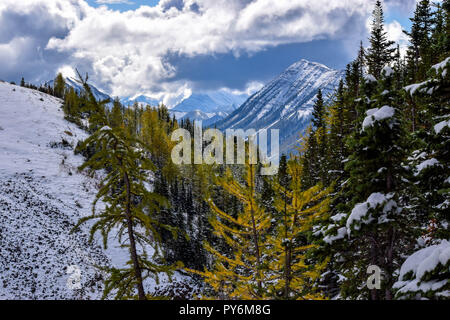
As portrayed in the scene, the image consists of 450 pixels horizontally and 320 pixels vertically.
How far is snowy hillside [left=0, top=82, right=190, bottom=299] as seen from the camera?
2139 cm

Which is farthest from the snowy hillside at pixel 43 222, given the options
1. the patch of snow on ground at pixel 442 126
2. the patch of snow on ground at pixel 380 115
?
the patch of snow on ground at pixel 442 126

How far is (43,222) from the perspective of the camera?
2745cm

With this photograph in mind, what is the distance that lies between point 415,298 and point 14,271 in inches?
1006

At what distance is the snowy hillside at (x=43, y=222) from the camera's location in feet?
70.2

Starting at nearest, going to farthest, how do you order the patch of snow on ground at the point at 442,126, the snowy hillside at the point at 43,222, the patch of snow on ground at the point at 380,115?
the patch of snow on ground at the point at 442,126 → the patch of snow on ground at the point at 380,115 → the snowy hillside at the point at 43,222

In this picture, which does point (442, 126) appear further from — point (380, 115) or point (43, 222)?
point (43, 222)

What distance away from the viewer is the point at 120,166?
727cm

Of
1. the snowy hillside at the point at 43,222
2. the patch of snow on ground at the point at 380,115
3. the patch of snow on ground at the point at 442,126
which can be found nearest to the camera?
the patch of snow on ground at the point at 442,126

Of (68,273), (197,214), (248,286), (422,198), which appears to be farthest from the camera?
(197,214)

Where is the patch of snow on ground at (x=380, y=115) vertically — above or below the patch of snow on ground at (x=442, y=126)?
above

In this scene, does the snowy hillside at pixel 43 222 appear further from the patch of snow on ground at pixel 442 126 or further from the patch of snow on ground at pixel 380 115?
the patch of snow on ground at pixel 442 126

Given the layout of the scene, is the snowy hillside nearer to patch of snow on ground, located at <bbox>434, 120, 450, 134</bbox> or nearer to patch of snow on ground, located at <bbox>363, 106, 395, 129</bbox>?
patch of snow on ground, located at <bbox>363, 106, 395, 129</bbox>
